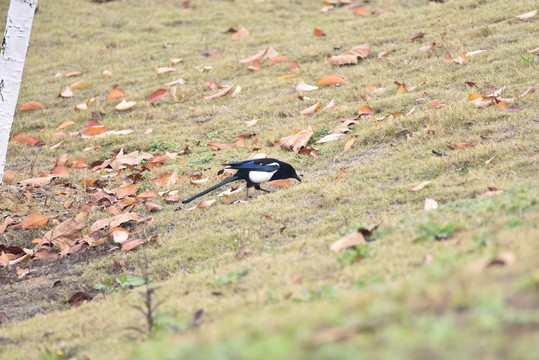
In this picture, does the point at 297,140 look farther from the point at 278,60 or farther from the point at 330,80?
the point at 278,60

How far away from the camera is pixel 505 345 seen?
1.90 meters

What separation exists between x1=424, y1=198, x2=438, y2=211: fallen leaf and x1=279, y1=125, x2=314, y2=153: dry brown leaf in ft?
7.67

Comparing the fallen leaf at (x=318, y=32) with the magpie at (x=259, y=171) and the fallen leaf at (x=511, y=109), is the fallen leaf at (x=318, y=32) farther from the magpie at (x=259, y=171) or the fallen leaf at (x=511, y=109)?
the magpie at (x=259, y=171)

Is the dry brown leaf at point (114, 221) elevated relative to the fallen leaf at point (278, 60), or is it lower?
lower

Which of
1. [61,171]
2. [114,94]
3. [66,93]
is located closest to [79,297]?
[61,171]

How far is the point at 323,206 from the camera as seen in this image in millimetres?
4977

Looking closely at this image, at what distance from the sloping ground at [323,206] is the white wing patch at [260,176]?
0.67 feet

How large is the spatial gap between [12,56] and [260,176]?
2.92 meters

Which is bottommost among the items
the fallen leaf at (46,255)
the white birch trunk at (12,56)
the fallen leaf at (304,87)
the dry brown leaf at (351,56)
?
the fallen leaf at (46,255)

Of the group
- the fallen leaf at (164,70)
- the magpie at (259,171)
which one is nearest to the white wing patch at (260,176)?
the magpie at (259,171)

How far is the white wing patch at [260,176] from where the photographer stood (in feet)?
18.2

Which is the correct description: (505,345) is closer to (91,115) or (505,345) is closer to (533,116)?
(533,116)

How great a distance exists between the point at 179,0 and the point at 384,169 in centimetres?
997

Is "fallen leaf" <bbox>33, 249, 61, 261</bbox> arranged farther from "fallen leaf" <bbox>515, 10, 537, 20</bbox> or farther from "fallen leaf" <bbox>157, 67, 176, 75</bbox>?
"fallen leaf" <bbox>515, 10, 537, 20</bbox>
